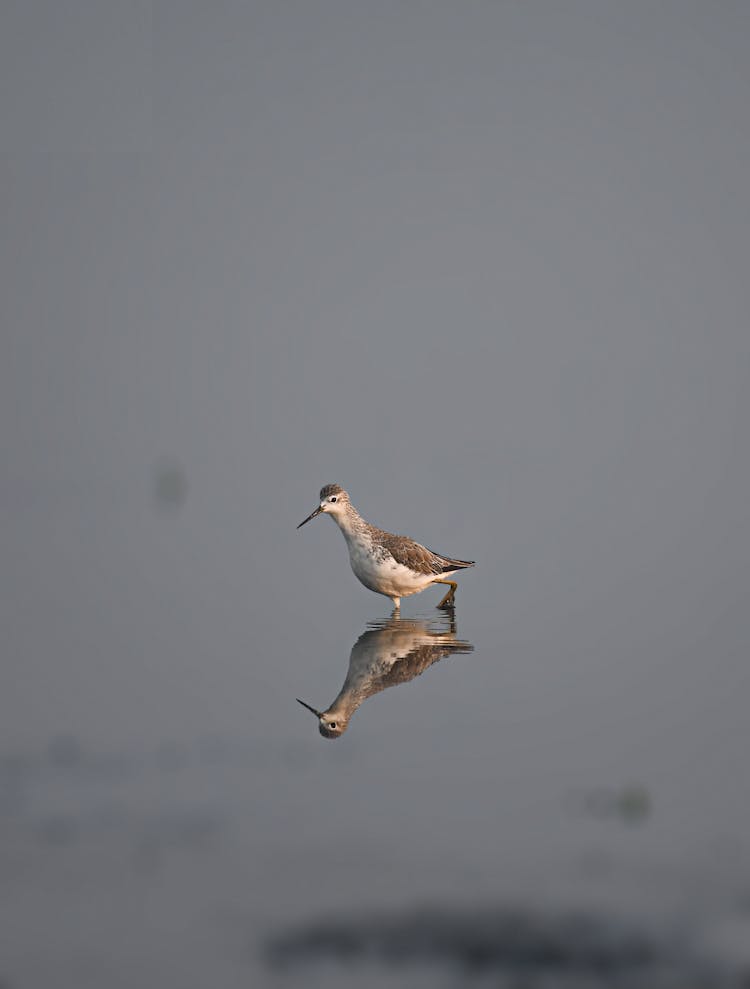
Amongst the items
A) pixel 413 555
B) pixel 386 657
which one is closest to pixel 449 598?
pixel 413 555

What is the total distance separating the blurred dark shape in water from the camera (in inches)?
228

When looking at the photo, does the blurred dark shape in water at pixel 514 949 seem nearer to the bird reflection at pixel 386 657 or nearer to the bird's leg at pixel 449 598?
the bird reflection at pixel 386 657

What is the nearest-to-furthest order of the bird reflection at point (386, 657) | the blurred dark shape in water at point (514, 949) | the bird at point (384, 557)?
the blurred dark shape in water at point (514, 949), the bird reflection at point (386, 657), the bird at point (384, 557)

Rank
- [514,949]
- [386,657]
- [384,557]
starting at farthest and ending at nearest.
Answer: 1. [384,557]
2. [386,657]
3. [514,949]

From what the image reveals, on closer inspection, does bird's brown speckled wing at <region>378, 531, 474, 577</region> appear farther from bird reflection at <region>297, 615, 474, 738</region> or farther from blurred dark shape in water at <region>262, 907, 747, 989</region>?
blurred dark shape in water at <region>262, 907, 747, 989</region>

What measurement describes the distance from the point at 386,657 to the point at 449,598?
464cm

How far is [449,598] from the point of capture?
1753cm

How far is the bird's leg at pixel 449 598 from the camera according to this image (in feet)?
55.9

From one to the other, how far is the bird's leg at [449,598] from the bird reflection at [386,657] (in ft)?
3.24

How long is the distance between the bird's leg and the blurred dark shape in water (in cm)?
1046

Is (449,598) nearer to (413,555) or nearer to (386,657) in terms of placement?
(413,555)

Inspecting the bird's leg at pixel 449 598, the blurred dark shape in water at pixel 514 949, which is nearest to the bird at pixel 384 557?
the bird's leg at pixel 449 598

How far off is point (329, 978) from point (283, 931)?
1.86 ft

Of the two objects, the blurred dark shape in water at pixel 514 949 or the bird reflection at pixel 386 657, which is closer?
the blurred dark shape in water at pixel 514 949
